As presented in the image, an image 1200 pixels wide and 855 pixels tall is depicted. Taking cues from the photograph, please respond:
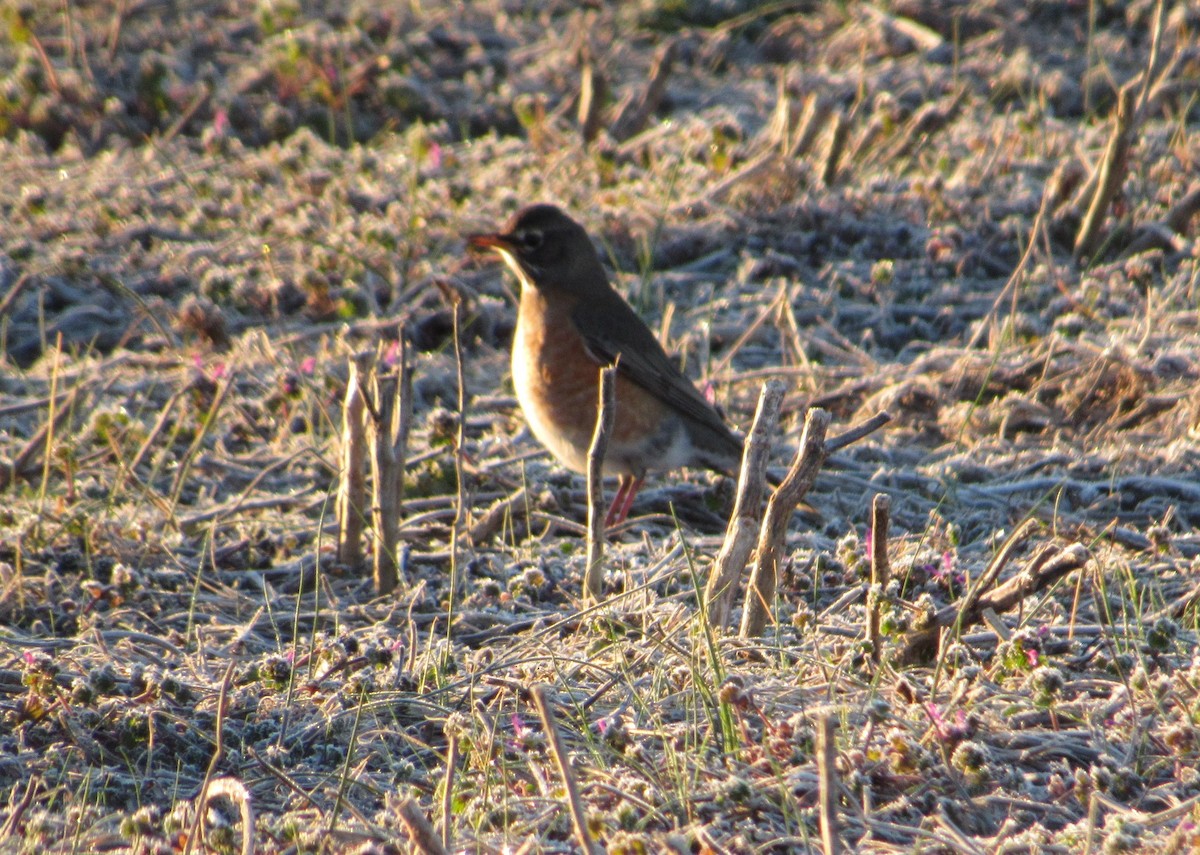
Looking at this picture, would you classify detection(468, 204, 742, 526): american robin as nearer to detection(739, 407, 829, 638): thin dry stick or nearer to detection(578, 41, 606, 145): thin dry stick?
detection(739, 407, 829, 638): thin dry stick

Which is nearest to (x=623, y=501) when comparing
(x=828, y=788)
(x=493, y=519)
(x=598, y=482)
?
(x=493, y=519)

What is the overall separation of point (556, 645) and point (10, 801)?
4.89 feet

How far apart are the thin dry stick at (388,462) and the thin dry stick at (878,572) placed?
1.60m

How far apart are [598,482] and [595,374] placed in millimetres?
1885

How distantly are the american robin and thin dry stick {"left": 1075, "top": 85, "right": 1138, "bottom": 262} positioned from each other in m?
2.34

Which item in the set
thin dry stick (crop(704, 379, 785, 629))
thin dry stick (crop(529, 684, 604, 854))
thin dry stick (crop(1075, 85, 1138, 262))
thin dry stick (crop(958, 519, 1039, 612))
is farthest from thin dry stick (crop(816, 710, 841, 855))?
A: thin dry stick (crop(1075, 85, 1138, 262))

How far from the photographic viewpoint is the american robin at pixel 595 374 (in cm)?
585

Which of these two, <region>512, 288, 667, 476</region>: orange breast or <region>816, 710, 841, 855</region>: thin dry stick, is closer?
<region>816, 710, 841, 855</region>: thin dry stick

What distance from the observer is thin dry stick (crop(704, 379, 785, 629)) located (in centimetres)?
374

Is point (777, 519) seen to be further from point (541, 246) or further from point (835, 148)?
point (835, 148)

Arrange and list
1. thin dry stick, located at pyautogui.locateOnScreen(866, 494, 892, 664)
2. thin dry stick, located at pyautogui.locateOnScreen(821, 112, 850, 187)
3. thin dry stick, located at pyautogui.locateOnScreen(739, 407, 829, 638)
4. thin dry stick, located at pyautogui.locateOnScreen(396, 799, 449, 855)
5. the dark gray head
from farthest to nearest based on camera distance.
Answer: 1. thin dry stick, located at pyautogui.locateOnScreen(821, 112, 850, 187)
2. the dark gray head
3. thin dry stick, located at pyautogui.locateOnScreen(739, 407, 829, 638)
4. thin dry stick, located at pyautogui.locateOnScreen(866, 494, 892, 664)
5. thin dry stick, located at pyautogui.locateOnScreen(396, 799, 449, 855)

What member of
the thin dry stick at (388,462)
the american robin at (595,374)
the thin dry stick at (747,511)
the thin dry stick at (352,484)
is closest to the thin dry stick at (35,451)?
the thin dry stick at (352,484)

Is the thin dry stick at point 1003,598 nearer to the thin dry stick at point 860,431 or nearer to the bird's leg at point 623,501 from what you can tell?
the thin dry stick at point 860,431

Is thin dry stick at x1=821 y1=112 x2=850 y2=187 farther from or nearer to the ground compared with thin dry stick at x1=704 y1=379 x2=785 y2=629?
nearer to the ground
